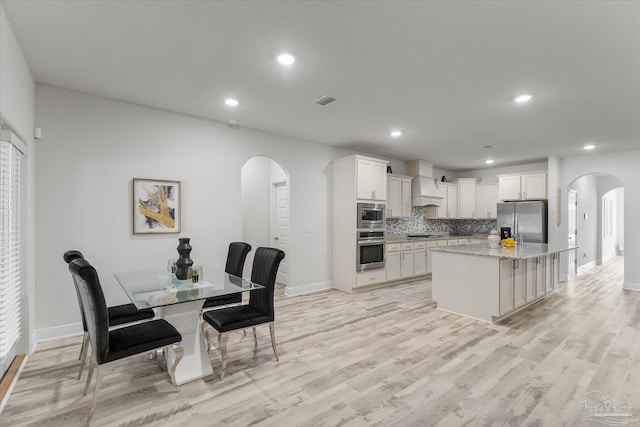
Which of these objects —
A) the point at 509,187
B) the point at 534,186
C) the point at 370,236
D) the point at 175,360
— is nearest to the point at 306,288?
the point at 370,236

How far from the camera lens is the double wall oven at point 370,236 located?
559cm

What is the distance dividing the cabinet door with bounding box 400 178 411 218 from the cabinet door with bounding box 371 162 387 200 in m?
0.96

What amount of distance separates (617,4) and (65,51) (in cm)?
399

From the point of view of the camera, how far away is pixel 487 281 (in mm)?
4059

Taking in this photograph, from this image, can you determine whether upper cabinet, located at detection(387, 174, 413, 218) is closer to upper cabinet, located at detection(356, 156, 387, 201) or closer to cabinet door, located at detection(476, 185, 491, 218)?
upper cabinet, located at detection(356, 156, 387, 201)

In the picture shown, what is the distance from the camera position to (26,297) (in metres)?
2.92

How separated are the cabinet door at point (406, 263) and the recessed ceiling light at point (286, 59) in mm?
4615

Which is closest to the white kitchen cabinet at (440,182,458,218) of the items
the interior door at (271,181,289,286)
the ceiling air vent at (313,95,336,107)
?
the interior door at (271,181,289,286)

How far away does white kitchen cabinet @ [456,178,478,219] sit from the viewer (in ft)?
26.7

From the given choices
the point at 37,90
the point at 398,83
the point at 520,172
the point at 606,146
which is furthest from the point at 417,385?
the point at 520,172

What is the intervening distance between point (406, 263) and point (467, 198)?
3012mm

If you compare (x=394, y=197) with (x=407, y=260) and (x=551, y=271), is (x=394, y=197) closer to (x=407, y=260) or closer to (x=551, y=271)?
(x=407, y=260)

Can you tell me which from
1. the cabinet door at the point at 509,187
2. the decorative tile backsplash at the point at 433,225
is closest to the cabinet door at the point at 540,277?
the cabinet door at the point at 509,187

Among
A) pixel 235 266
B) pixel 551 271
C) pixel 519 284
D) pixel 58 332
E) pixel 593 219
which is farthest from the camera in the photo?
pixel 593 219
